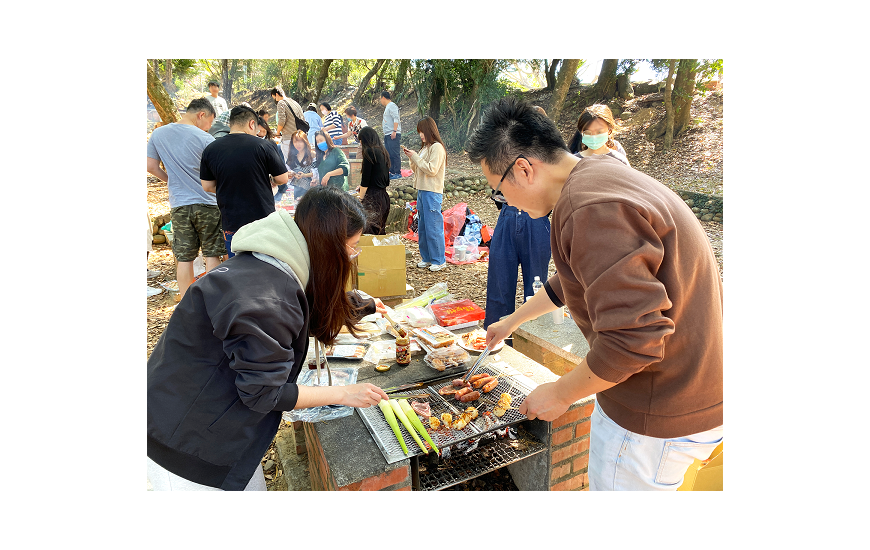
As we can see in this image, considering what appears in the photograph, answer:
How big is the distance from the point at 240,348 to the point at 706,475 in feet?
5.78

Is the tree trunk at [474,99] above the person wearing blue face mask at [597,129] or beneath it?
above

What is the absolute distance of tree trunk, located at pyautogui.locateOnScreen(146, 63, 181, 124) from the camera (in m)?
7.64

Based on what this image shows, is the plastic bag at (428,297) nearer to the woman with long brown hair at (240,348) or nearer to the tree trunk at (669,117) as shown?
the woman with long brown hair at (240,348)

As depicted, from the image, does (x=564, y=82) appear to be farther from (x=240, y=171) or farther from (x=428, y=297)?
(x=240, y=171)

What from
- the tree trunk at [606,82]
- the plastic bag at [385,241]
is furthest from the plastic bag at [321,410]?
the tree trunk at [606,82]

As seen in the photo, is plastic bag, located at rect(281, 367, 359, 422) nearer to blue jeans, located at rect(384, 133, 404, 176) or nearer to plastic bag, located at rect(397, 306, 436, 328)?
plastic bag, located at rect(397, 306, 436, 328)

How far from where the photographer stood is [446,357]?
288 cm

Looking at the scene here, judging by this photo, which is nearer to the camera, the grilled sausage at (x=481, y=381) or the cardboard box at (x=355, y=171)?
the grilled sausage at (x=481, y=381)

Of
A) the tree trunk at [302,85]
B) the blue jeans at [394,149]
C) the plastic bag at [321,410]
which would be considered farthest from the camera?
the tree trunk at [302,85]

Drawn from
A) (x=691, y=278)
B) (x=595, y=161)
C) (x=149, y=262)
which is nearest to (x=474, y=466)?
(x=691, y=278)

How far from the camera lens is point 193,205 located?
16.6ft

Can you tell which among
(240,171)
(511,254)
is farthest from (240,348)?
(240,171)

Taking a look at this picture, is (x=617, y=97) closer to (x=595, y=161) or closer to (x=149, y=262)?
(x=149, y=262)

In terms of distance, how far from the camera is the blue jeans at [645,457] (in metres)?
1.61
